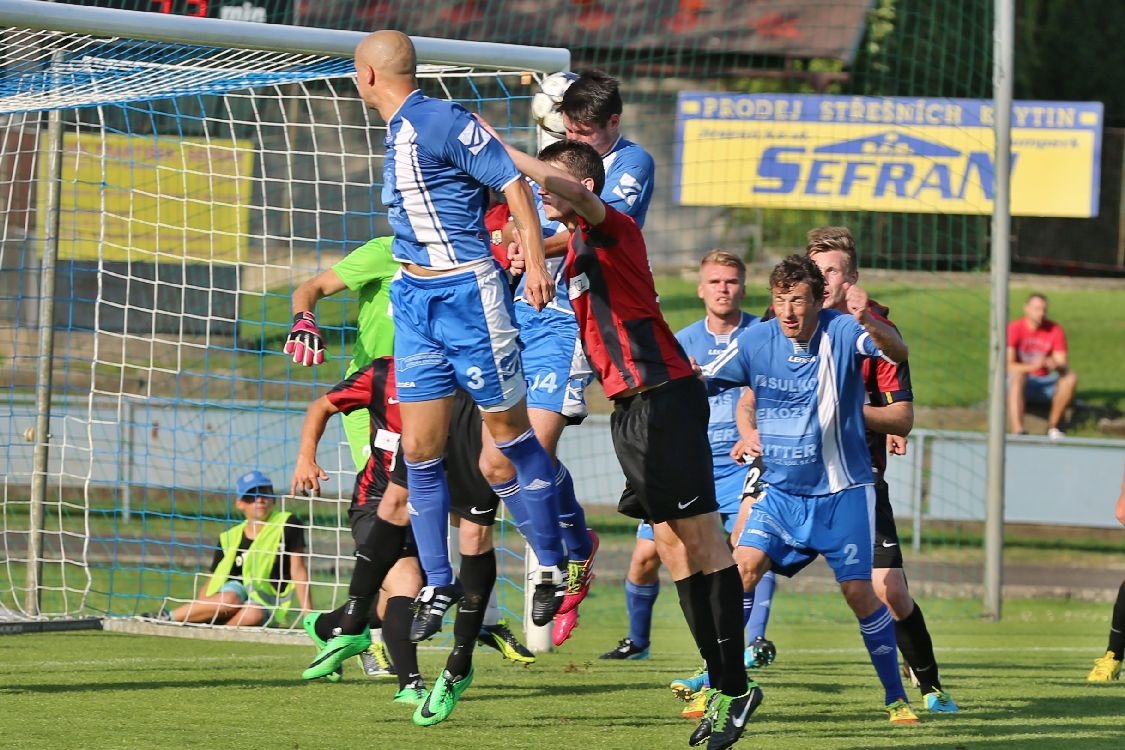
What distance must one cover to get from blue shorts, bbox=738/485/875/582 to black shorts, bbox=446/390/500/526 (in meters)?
1.15

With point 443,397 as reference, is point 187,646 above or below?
below

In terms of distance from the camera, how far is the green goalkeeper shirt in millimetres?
7684

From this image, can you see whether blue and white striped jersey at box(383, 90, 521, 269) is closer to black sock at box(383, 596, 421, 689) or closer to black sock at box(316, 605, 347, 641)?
black sock at box(383, 596, 421, 689)

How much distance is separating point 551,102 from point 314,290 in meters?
1.60

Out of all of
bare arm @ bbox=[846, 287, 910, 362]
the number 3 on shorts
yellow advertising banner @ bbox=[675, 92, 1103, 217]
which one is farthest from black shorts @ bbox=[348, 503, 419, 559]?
yellow advertising banner @ bbox=[675, 92, 1103, 217]

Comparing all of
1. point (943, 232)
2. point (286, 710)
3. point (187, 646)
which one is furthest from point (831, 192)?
point (286, 710)

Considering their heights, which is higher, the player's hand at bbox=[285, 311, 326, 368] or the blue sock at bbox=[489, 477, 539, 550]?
the player's hand at bbox=[285, 311, 326, 368]

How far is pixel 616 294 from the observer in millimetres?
5941

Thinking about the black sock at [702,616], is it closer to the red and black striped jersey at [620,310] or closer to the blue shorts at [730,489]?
the red and black striped jersey at [620,310]

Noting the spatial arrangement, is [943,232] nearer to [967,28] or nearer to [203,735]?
[967,28]

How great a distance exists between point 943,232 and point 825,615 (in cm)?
711

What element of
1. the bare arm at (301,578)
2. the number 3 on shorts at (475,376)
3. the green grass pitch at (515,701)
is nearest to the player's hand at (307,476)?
the green grass pitch at (515,701)

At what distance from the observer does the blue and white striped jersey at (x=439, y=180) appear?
230 inches

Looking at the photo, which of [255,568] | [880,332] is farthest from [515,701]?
[255,568]
